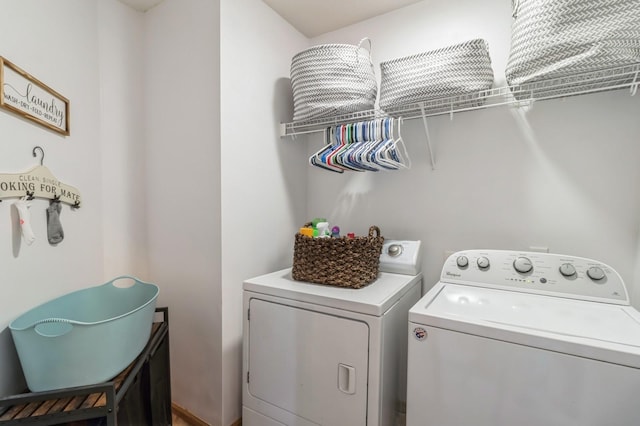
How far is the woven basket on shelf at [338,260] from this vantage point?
1.40 metres

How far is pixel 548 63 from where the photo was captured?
1.16 meters

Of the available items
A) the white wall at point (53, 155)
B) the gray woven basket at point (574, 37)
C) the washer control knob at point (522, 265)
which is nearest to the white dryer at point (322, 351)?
the washer control knob at point (522, 265)

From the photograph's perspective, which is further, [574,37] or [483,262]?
[483,262]

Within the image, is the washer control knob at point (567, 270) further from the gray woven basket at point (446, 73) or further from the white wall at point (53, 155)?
the white wall at point (53, 155)

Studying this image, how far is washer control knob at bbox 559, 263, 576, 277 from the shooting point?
4.21 ft

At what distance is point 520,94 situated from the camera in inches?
55.2

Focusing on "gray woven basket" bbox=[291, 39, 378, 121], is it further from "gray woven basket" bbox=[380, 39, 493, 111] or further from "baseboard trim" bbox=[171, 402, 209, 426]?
"baseboard trim" bbox=[171, 402, 209, 426]

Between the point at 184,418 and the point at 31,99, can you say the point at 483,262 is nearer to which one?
the point at 184,418

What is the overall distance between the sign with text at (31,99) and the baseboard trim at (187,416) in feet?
5.22

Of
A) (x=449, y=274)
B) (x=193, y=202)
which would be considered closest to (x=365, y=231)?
(x=449, y=274)

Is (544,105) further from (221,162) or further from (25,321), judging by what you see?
(25,321)

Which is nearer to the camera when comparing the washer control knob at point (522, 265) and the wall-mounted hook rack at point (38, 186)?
the wall-mounted hook rack at point (38, 186)

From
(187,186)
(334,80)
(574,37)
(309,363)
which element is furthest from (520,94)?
(187,186)

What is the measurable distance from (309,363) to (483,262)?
3.02 ft
